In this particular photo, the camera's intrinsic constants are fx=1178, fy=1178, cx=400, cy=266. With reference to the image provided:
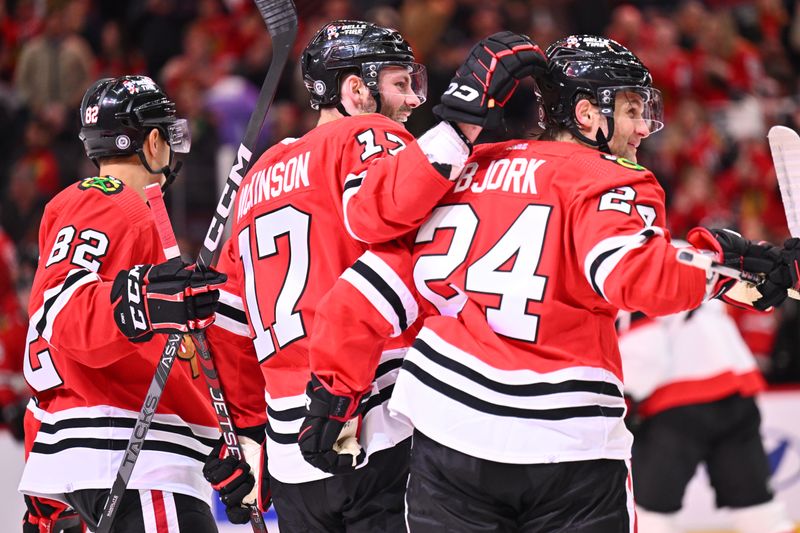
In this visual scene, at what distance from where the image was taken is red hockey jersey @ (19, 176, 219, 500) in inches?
118

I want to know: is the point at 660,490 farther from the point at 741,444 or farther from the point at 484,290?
the point at 484,290

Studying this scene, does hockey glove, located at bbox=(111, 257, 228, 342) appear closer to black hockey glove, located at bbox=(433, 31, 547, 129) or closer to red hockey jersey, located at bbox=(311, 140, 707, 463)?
red hockey jersey, located at bbox=(311, 140, 707, 463)

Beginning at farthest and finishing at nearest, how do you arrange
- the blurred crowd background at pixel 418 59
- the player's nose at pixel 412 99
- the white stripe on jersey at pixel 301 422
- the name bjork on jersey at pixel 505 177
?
the blurred crowd background at pixel 418 59
the player's nose at pixel 412 99
the white stripe on jersey at pixel 301 422
the name bjork on jersey at pixel 505 177

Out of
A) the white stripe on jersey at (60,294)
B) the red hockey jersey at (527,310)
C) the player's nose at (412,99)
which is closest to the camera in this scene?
the red hockey jersey at (527,310)

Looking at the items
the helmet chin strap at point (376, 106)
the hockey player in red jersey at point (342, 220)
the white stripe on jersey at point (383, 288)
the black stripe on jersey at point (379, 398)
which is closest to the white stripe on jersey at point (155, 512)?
the hockey player in red jersey at point (342, 220)

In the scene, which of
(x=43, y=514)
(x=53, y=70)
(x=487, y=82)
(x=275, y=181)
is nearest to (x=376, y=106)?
(x=275, y=181)

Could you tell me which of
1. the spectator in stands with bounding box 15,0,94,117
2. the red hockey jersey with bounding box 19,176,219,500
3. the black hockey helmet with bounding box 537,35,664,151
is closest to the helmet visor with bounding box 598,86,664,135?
the black hockey helmet with bounding box 537,35,664,151

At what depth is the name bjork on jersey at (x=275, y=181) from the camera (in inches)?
116

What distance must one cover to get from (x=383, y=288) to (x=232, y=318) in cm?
72

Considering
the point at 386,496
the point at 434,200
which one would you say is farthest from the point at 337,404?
the point at 434,200

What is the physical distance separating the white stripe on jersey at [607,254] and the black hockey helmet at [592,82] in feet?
1.43

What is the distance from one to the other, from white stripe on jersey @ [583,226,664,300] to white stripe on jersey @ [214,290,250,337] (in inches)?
46.5

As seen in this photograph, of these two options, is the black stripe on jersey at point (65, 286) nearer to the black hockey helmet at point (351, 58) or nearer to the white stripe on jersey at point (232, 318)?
the white stripe on jersey at point (232, 318)

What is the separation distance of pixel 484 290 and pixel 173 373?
1123 millimetres
